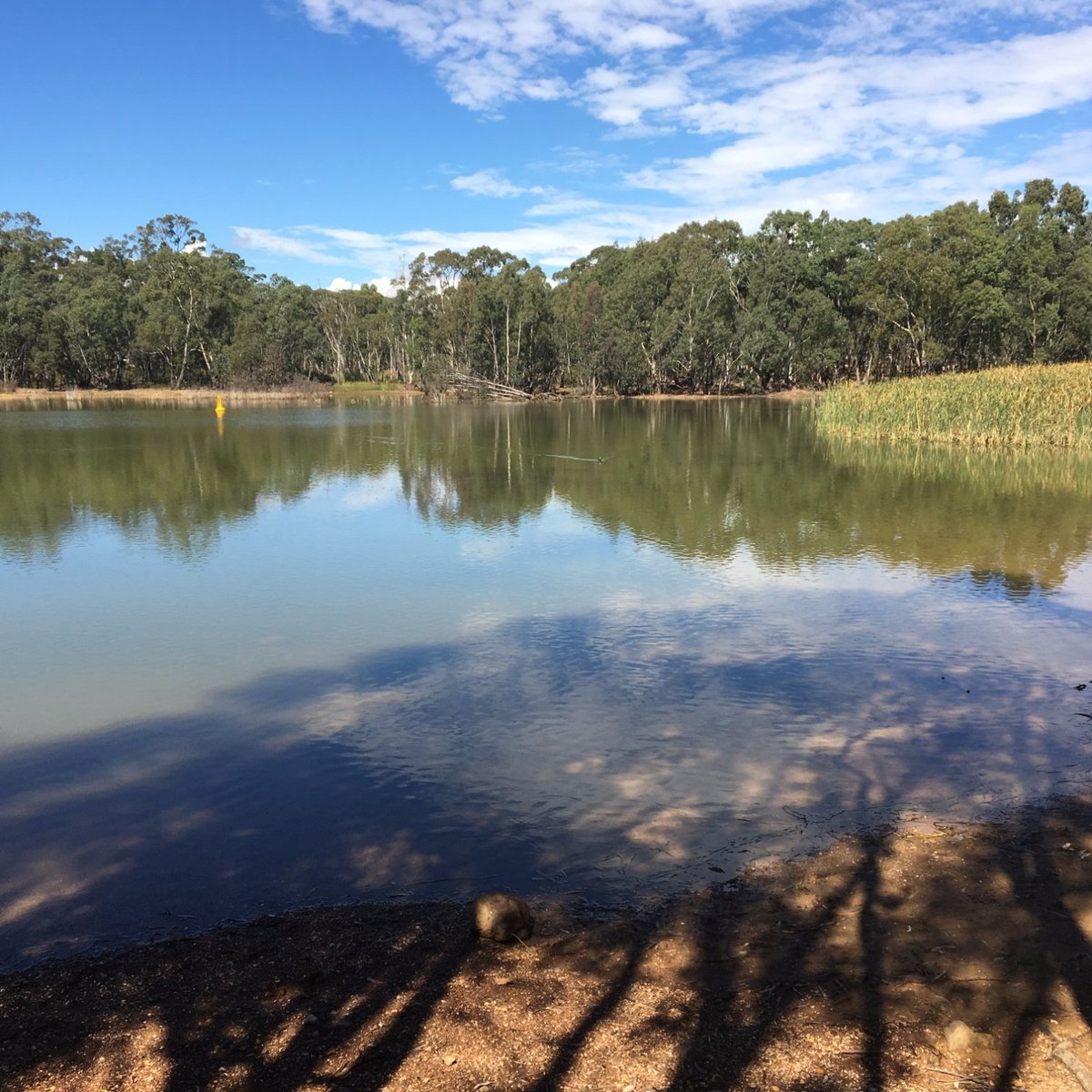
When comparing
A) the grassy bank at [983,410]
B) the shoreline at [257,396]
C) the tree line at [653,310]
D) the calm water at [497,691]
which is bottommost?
the calm water at [497,691]

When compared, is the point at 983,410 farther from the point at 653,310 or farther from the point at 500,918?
the point at 653,310

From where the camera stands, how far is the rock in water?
154 inches

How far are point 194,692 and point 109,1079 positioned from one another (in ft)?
16.2

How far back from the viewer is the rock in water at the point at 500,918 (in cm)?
392

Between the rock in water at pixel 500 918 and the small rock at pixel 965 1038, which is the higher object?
the small rock at pixel 965 1038

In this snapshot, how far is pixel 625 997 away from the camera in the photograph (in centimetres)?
343

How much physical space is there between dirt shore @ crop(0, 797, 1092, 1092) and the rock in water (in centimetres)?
6

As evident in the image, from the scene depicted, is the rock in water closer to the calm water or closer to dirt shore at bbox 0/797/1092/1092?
dirt shore at bbox 0/797/1092/1092

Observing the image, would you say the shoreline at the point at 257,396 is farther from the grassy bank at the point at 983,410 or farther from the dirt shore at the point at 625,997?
the dirt shore at the point at 625,997

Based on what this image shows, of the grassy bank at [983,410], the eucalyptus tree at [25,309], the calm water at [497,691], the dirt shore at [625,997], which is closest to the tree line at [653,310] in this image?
the eucalyptus tree at [25,309]

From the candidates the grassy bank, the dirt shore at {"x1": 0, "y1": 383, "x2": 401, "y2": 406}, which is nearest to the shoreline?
the dirt shore at {"x1": 0, "y1": 383, "x2": 401, "y2": 406}

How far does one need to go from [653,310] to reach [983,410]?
4182 centimetres

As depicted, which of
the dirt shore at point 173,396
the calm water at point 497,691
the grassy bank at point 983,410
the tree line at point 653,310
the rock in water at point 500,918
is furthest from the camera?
the dirt shore at point 173,396

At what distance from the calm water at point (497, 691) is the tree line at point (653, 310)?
46490mm
